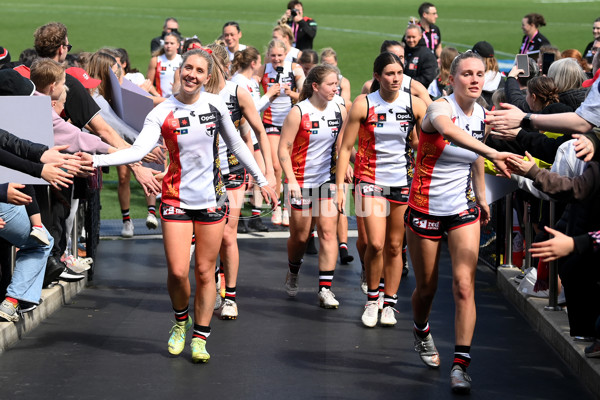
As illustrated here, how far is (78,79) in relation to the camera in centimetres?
935

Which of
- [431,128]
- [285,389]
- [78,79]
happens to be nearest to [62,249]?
[78,79]

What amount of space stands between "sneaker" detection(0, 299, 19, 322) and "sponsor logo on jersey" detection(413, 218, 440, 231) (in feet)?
10.1

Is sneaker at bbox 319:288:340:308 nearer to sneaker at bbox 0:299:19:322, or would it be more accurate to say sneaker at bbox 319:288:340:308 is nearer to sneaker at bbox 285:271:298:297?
sneaker at bbox 285:271:298:297

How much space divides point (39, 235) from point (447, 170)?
3.09 meters

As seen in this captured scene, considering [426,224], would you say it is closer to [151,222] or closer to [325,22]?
[151,222]

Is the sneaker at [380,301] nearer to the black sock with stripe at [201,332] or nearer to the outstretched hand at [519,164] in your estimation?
the black sock with stripe at [201,332]

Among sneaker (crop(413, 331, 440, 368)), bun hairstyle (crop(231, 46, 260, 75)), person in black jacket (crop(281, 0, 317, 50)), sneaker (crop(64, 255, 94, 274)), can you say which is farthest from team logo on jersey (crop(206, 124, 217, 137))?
person in black jacket (crop(281, 0, 317, 50))

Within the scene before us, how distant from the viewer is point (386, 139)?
8.48 m

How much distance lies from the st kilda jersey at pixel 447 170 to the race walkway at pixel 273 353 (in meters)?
1.17

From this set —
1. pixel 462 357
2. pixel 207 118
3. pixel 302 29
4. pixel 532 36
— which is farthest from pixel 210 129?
pixel 302 29

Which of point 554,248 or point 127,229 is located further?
point 127,229

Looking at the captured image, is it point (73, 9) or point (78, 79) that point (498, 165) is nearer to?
point (78, 79)

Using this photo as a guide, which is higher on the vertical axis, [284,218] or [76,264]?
[76,264]

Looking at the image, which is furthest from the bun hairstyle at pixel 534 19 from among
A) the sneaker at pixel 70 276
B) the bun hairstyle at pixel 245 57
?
the sneaker at pixel 70 276
